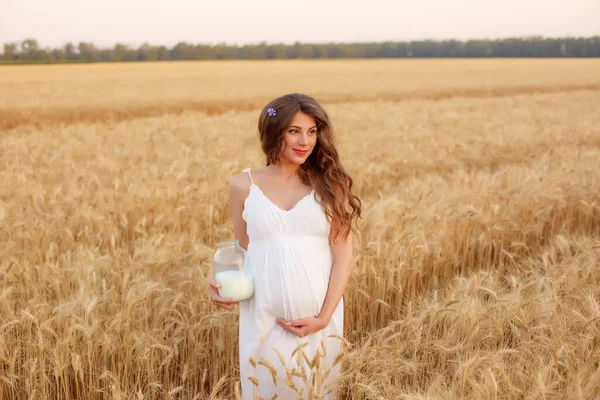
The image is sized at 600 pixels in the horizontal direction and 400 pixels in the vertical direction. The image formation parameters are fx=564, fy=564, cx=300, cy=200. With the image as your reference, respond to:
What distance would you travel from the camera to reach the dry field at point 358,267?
217cm

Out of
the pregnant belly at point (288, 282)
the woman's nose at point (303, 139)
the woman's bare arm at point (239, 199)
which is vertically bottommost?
the pregnant belly at point (288, 282)

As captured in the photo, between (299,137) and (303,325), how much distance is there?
740mm

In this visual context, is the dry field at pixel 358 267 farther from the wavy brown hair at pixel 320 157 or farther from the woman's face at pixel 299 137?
the woman's face at pixel 299 137

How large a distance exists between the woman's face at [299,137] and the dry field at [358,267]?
774 mm

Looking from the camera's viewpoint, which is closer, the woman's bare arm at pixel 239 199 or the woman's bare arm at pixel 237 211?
the woman's bare arm at pixel 237 211

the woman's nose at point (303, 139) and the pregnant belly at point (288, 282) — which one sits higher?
the woman's nose at point (303, 139)

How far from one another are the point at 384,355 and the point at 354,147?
21.0 feet

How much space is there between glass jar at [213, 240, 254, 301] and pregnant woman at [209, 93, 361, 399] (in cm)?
3

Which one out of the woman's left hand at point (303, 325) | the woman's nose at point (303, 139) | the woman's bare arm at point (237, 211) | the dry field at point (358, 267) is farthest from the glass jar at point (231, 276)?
the woman's nose at point (303, 139)

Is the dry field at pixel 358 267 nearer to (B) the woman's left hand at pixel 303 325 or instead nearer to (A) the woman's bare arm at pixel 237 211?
(B) the woman's left hand at pixel 303 325

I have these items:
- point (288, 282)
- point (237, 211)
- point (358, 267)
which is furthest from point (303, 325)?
point (358, 267)

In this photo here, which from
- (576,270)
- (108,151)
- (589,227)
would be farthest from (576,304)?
(108,151)

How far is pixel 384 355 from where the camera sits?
2145mm

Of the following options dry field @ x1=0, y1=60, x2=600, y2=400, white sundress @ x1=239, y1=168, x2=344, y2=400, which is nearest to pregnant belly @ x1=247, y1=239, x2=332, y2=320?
white sundress @ x1=239, y1=168, x2=344, y2=400
